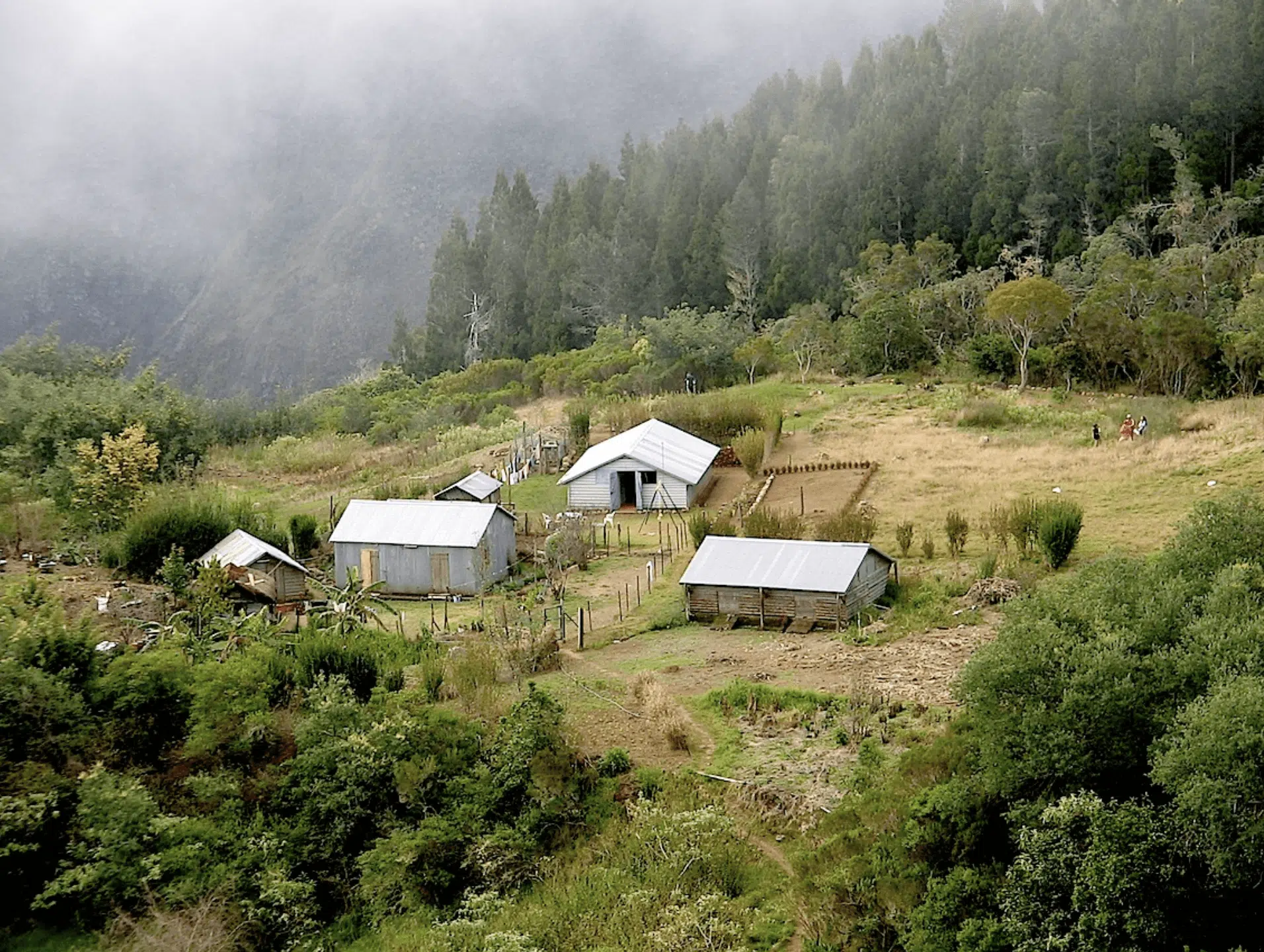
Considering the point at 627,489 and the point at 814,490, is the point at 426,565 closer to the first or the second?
the point at 627,489

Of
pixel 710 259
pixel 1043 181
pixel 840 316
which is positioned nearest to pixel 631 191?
pixel 710 259

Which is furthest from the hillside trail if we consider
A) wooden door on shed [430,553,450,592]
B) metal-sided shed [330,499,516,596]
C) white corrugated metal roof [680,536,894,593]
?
wooden door on shed [430,553,450,592]

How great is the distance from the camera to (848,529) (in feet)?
73.8

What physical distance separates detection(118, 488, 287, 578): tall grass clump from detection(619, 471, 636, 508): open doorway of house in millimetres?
8601

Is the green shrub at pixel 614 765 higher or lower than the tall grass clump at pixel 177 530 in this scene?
lower

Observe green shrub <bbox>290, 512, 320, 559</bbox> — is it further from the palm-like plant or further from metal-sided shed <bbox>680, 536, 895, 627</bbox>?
metal-sided shed <bbox>680, 536, 895, 627</bbox>

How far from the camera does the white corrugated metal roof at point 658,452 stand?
2862 centimetres

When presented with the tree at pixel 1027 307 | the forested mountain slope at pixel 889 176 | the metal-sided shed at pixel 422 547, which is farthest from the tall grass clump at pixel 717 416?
the forested mountain slope at pixel 889 176

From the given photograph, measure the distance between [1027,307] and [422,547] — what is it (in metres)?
25.1

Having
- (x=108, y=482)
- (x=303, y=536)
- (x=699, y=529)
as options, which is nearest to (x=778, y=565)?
(x=699, y=529)

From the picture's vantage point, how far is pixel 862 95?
7469cm

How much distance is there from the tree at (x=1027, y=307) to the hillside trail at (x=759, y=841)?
27093 mm

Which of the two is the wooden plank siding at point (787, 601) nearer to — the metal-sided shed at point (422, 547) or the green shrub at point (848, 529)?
the green shrub at point (848, 529)

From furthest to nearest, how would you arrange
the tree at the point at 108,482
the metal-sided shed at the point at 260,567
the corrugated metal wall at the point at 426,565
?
1. the tree at the point at 108,482
2. the corrugated metal wall at the point at 426,565
3. the metal-sided shed at the point at 260,567
